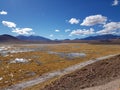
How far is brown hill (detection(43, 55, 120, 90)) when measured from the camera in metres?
31.0

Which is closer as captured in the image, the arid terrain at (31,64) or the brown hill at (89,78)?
the brown hill at (89,78)

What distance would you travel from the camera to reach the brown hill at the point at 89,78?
31030 millimetres

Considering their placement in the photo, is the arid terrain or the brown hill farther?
the arid terrain

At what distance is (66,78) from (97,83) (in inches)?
279

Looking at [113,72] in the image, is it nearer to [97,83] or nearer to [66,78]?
[97,83]

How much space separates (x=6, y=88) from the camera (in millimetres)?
37719

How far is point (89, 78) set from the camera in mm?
33656

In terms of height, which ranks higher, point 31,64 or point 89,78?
point 89,78

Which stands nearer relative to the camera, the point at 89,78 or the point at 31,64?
the point at 89,78

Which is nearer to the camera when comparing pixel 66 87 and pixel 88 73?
pixel 66 87

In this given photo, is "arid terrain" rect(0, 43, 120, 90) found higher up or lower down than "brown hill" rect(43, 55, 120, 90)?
lower down

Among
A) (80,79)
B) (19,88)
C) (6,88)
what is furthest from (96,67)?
(6,88)

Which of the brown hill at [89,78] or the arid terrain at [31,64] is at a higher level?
the brown hill at [89,78]

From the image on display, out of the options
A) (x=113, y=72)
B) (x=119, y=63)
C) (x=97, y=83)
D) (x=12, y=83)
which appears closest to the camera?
(x=97, y=83)
